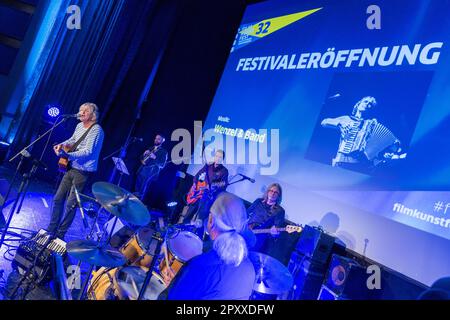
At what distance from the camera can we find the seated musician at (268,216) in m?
5.77

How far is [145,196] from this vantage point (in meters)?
9.62

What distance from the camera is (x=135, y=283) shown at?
9.98 ft

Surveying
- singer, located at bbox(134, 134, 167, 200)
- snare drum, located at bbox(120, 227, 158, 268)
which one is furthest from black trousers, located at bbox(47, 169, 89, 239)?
singer, located at bbox(134, 134, 167, 200)

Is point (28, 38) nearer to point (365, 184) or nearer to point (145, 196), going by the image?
point (145, 196)

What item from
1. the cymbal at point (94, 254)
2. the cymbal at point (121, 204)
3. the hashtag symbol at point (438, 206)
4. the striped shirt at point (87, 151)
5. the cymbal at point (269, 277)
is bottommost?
the cymbal at point (94, 254)

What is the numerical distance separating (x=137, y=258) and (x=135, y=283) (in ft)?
2.20

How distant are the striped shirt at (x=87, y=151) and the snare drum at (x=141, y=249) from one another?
56.7 inches

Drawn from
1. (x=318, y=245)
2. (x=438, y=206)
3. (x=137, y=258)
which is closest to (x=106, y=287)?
(x=137, y=258)

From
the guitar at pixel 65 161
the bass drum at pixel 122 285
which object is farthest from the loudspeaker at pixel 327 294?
the guitar at pixel 65 161

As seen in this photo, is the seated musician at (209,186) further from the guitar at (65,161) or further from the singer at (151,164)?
the guitar at (65,161)

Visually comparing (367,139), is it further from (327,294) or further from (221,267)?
(221,267)

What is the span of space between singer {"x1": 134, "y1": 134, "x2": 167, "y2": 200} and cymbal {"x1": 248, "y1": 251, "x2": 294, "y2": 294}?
5.46 metres

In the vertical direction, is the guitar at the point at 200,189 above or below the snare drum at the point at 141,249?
above

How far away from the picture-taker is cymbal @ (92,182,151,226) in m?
3.24
